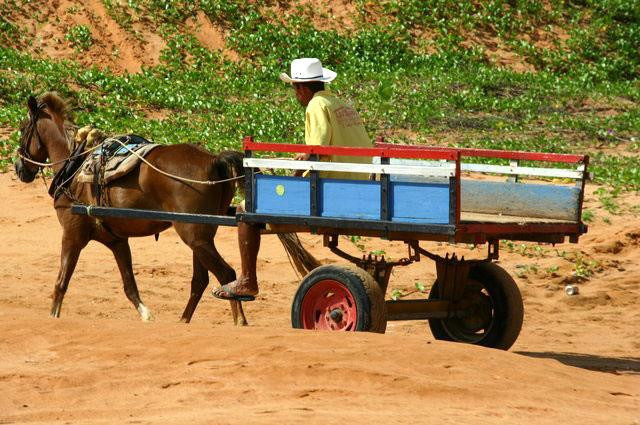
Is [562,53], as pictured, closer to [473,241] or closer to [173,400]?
[473,241]

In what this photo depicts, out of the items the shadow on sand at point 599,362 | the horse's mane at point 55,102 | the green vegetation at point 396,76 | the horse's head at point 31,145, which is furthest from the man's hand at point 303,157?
the green vegetation at point 396,76

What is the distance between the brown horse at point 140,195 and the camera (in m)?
10.5

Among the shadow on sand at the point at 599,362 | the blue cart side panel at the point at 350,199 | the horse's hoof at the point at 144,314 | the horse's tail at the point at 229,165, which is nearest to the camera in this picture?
the blue cart side panel at the point at 350,199

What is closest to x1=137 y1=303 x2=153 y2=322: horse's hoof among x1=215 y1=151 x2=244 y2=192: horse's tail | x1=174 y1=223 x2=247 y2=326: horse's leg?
x1=174 y1=223 x2=247 y2=326: horse's leg

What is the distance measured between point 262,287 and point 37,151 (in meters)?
2.97

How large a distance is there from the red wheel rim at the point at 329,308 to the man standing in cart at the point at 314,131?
1.71 feet

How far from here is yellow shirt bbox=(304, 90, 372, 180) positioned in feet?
30.6

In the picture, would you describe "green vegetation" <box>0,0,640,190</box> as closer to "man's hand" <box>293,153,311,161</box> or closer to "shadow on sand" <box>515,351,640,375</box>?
"shadow on sand" <box>515,351,640,375</box>

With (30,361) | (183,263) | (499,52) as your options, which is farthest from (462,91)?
(30,361)

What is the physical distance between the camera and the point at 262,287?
13438 millimetres

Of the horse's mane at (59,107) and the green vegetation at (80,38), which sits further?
the green vegetation at (80,38)

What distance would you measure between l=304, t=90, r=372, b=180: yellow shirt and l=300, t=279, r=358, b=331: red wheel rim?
879 millimetres

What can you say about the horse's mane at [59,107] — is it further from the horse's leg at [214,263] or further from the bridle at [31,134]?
the horse's leg at [214,263]

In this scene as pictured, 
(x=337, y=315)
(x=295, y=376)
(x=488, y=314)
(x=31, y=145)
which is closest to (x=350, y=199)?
(x=337, y=315)
